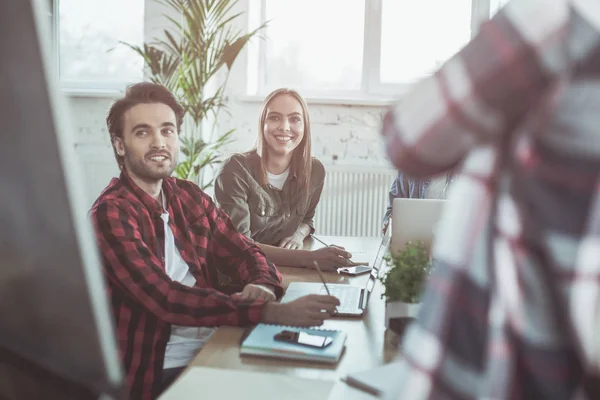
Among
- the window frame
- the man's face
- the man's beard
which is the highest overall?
the window frame

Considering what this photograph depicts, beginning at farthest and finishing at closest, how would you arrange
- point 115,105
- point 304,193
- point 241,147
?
point 241,147, point 304,193, point 115,105

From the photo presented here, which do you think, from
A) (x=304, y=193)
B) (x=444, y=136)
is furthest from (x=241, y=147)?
(x=444, y=136)

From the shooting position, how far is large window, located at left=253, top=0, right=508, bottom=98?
13.6ft

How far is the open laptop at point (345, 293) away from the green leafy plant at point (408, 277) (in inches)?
8.9

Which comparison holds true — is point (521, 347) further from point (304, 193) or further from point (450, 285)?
point (304, 193)

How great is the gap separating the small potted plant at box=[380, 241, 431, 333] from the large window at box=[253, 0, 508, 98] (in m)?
3.10

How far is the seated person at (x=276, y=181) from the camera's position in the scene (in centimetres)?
244

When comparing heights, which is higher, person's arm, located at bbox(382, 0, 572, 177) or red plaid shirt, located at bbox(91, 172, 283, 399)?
person's arm, located at bbox(382, 0, 572, 177)

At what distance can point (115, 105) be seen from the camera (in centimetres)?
174

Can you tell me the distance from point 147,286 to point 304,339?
0.43 metres

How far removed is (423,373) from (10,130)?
0.39 meters

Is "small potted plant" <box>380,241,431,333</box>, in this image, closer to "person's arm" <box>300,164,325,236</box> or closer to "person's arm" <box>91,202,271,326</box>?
"person's arm" <box>91,202,271,326</box>

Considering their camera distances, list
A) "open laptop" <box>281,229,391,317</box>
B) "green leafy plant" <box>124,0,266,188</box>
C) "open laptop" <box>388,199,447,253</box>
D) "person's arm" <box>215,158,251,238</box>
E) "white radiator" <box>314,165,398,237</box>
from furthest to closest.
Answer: "white radiator" <box>314,165,398,237</box> < "green leafy plant" <box>124,0,266,188</box> < "person's arm" <box>215,158,251,238</box> < "open laptop" <box>388,199,447,253</box> < "open laptop" <box>281,229,391,317</box>

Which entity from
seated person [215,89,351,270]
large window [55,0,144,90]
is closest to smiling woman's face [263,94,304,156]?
seated person [215,89,351,270]
